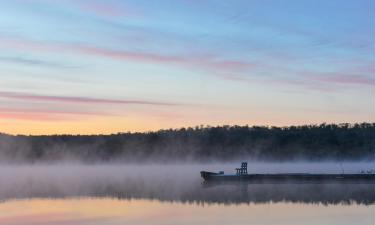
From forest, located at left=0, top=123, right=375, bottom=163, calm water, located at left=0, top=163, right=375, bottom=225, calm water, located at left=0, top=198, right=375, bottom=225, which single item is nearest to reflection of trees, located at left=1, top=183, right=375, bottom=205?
calm water, located at left=0, top=163, right=375, bottom=225

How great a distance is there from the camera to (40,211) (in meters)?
28.9

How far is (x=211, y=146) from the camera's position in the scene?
380 feet

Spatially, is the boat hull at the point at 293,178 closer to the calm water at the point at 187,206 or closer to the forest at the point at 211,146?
the calm water at the point at 187,206

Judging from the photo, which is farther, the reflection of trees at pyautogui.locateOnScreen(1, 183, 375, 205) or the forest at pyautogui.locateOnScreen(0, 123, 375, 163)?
the forest at pyautogui.locateOnScreen(0, 123, 375, 163)

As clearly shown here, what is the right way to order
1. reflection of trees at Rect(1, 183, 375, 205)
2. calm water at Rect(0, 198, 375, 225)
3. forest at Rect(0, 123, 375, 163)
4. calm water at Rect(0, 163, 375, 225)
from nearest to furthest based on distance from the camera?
1. calm water at Rect(0, 198, 375, 225)
2. calm water at Rect(0, 163, 375, 225)
3. reflection of trees at Rect(1, 183, 375, 205)
4. forest at Rect(0, 123, 375, 163)

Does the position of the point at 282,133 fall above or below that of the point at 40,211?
above

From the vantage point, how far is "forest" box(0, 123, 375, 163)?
103 meters

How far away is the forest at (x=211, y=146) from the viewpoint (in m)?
103

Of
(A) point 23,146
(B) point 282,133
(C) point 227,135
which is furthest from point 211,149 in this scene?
(A) point 23,146

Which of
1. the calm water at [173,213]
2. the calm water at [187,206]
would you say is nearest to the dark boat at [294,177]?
the calm water at [187,206]

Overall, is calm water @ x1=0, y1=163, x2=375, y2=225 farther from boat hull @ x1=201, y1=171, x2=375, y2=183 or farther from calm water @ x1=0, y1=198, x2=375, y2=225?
boat hull @ x1=201, y1=171, x2=375, y2=183

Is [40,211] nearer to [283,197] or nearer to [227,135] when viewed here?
[283,197]

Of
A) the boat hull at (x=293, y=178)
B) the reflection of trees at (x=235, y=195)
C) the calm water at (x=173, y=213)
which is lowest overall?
the calm water at (x=173, y=213)

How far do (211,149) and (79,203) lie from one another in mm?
83682
